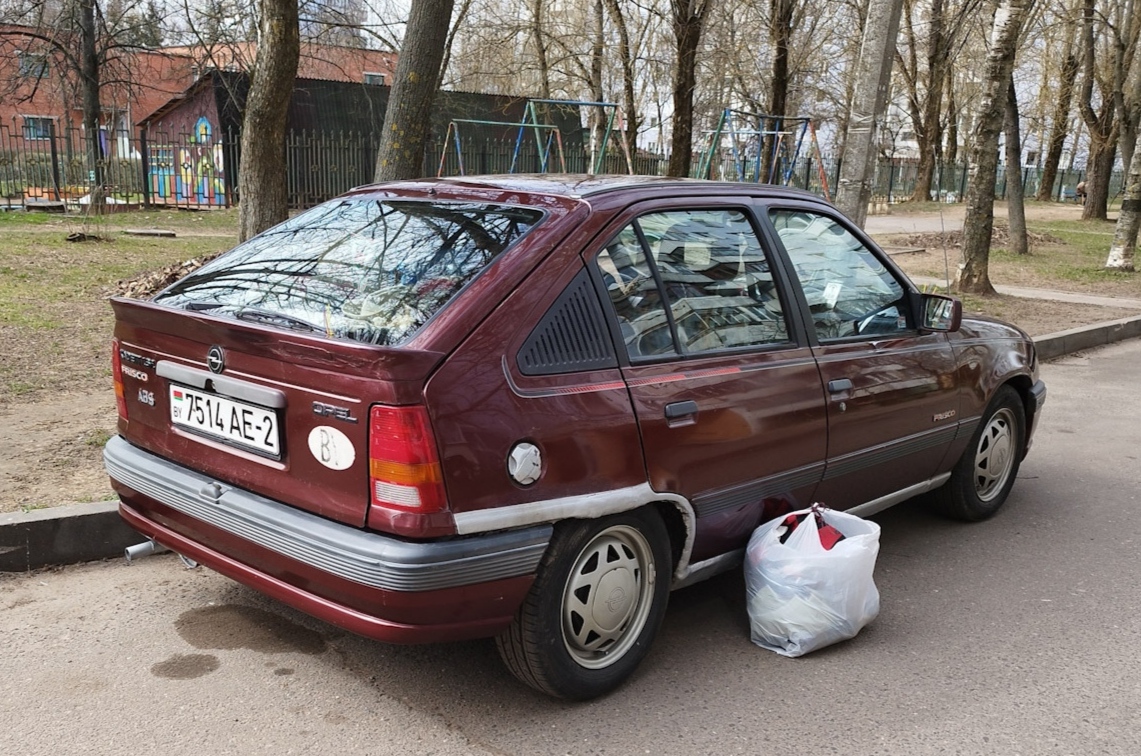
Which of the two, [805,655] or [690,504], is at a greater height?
[690,504]

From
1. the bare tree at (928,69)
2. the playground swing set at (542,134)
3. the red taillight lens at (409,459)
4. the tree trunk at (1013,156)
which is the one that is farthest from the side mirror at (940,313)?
the bare tree at (928,69)

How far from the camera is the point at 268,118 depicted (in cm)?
929

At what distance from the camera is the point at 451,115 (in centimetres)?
2947

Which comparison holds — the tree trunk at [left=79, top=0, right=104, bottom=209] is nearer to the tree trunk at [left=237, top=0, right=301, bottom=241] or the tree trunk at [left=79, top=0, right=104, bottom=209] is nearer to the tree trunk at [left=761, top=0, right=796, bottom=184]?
the tree trunk at [left=237, top=0, right=301, bottom=241]

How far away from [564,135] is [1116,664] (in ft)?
101

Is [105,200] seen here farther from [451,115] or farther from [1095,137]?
[1095,137]

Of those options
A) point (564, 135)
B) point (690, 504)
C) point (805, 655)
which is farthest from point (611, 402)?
point (564, 135)

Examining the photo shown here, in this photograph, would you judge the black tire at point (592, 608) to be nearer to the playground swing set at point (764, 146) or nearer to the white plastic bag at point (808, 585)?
the white plastic bag at point (808, 585)

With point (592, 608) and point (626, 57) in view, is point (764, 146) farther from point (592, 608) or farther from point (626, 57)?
point (592, 608)

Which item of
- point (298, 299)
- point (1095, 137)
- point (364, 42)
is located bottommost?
point (298, 299)

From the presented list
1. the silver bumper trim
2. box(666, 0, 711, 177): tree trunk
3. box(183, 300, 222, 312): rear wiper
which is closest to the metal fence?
box(666, 0, 711, 177): tree trunk

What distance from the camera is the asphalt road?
3.03 m

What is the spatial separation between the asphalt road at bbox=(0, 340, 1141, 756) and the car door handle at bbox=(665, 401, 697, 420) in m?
0.92

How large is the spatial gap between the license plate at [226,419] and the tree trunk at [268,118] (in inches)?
257
